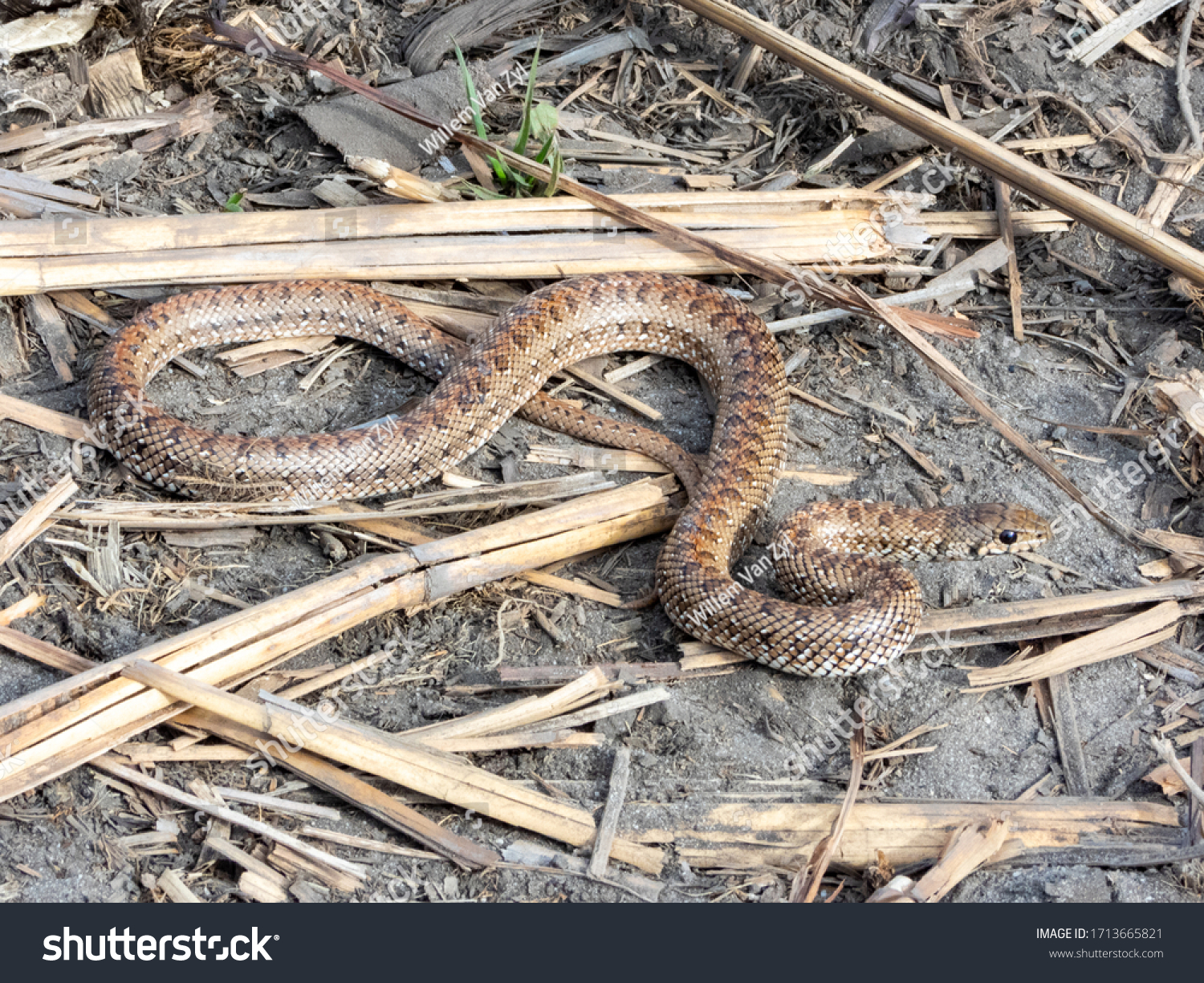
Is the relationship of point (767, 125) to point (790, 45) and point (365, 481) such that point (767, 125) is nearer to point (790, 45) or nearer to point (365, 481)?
point (790, 45)

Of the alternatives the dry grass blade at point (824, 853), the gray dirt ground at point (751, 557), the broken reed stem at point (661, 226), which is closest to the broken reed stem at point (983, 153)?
the gray dirt ground at point (751, 557)

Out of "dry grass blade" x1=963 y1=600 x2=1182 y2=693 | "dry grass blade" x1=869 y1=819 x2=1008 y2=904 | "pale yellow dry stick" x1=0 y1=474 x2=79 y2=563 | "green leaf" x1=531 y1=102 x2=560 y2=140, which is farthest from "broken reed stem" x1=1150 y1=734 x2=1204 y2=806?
"pale yellow dry stick" x1=0 y1=474 x2=79 y2=563

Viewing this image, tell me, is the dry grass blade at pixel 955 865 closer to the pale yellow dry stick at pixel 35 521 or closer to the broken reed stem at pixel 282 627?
the broken reed stem at pixel 282 627

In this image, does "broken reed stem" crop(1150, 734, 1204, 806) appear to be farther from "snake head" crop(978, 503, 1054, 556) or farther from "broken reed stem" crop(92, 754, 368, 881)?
"broken reed stem" crop(92, 754, 368, 881)

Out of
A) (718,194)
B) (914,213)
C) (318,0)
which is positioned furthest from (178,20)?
(914,213)

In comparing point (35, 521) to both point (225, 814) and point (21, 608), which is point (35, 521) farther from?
point (225, 814)
